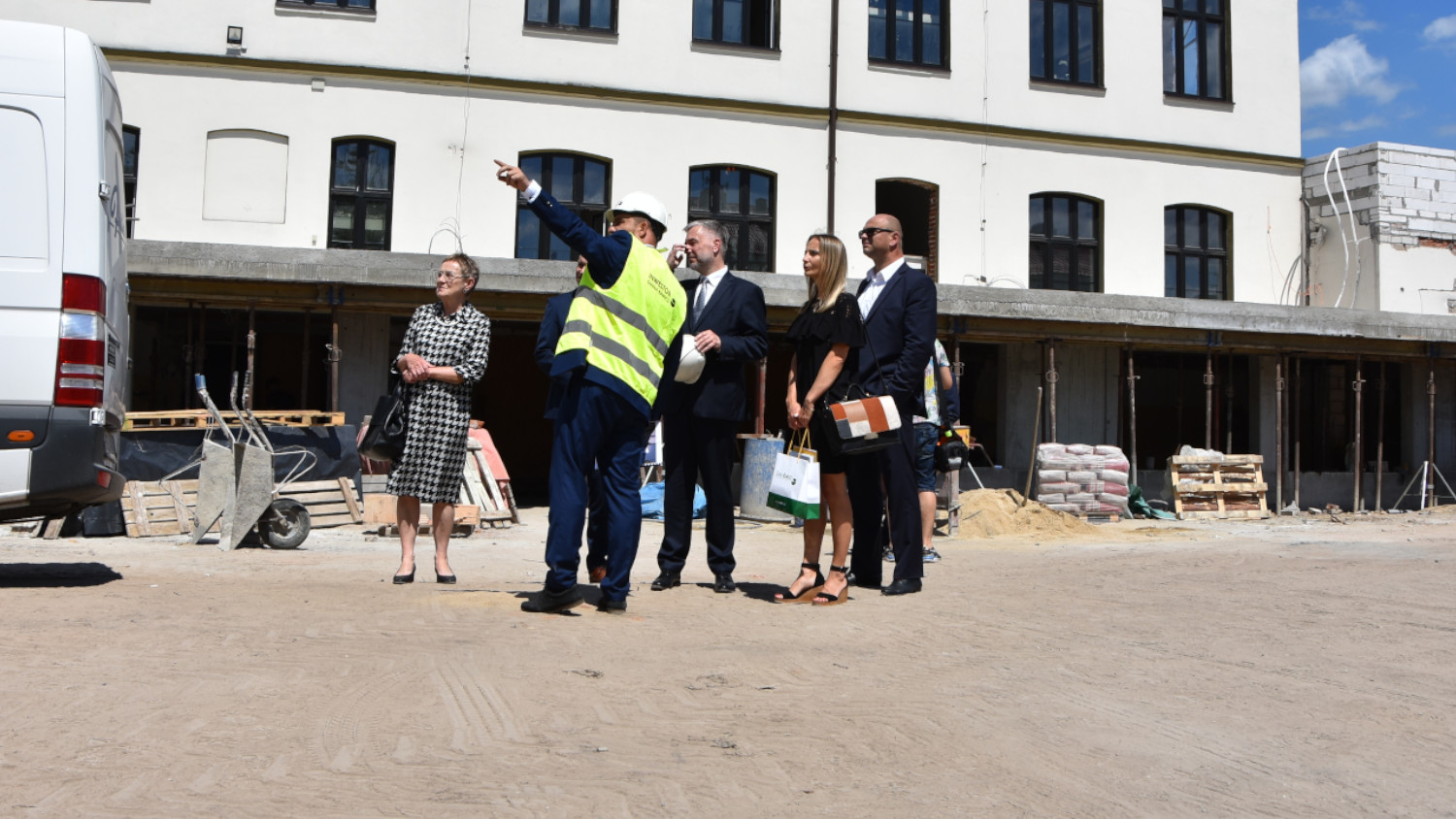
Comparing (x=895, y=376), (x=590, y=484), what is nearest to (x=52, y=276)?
(x=590, y=484)

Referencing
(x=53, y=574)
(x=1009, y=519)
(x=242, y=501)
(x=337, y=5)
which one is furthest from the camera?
(x=337, y=5)

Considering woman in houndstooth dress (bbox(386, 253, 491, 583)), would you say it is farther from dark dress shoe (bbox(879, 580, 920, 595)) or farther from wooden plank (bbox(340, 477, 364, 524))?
wooden plank (bbox(340, 477, 364, 524))

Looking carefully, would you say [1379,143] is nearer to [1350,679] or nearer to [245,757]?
[1350,679]

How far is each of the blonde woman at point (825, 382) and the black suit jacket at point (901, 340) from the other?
155mm

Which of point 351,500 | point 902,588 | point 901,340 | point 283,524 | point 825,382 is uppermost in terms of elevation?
point 901,340

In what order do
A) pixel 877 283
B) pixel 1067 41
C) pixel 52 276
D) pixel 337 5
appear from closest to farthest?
pixel 52 276 < pixel 877 283 < pixel 337 5 < pixel 1067 41

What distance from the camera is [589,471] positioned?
17.6 ft

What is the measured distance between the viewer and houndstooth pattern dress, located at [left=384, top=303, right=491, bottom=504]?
634cm

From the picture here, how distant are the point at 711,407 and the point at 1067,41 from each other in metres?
16.5

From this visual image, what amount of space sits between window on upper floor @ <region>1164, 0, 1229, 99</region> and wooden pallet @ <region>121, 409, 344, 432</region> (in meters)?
15.7

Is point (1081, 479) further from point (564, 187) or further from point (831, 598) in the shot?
point (831, 598)

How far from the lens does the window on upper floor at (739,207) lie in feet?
61.0

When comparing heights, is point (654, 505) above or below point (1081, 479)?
below

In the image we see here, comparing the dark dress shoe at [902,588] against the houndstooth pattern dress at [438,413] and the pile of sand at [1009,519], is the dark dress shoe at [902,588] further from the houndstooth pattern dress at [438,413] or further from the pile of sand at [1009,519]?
the pile of sand at [1009,519]
